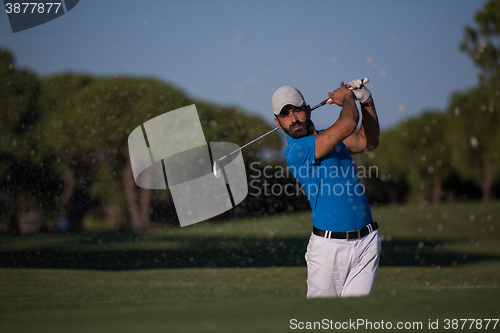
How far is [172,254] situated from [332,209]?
767 centimetres

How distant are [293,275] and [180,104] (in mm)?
20029

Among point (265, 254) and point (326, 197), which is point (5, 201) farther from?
point (326, 197)

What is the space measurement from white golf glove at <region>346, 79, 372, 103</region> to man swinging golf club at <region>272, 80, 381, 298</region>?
249mm

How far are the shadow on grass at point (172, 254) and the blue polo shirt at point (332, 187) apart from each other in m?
5.49

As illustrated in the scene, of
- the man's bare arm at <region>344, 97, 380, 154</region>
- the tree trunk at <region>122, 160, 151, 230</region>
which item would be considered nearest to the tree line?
the tree trunk at <region>122, 160, 151, 230</region>

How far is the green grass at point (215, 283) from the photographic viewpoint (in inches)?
99.3

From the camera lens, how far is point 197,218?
64.0 feet

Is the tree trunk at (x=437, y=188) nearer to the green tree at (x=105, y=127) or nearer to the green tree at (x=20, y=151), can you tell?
the green tree at (x=105, y=127)

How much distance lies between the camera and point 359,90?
3.64 metres

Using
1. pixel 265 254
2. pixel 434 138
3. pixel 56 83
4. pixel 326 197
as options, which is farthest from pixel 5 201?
pixel 434 138

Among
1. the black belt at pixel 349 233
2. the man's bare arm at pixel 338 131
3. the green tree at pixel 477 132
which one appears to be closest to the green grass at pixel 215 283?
the black belt at pixel 349 233

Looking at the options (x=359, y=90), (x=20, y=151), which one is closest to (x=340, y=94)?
(x=359, y=90)

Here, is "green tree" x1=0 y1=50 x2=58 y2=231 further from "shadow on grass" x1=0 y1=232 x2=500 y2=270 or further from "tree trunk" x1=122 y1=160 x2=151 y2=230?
"shadow on grass" x1=0 y1=232 x2=500 y2=270

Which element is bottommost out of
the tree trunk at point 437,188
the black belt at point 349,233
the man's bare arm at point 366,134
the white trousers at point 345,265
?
the tree trunk at point 437,188
